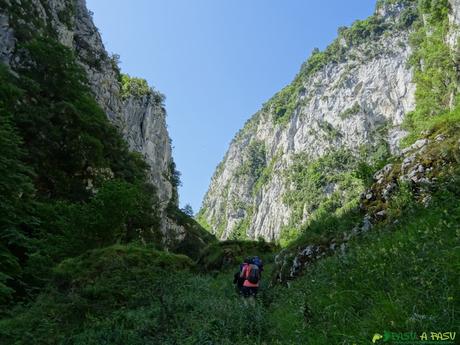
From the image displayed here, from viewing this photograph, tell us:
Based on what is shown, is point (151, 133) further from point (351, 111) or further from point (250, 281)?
point (351, 111)

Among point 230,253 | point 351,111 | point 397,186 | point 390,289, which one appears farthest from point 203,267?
point 351,111

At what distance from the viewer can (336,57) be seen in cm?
18312

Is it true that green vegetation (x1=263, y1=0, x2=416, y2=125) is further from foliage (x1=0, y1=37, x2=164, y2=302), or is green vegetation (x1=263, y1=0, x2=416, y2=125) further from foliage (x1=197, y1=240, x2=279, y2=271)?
foliage (x1=0, y1=37, x2=164, y2=302)

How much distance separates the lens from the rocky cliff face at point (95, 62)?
3247 centimetres

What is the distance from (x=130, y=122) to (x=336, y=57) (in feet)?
465

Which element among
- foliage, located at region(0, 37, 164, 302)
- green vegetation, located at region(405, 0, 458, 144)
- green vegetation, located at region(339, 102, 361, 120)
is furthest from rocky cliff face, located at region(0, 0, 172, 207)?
green vegetation, located at region(339, 102, 361, 120)

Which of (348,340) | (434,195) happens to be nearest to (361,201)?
(434,195)

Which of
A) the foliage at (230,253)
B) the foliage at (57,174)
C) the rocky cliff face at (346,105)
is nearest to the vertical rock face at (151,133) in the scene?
the foliage at (57,174)

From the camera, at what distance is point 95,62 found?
51.0 metres

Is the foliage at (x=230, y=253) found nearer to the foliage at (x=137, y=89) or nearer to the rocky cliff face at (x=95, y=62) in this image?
the rocky cliff face at (x=95, y=62)

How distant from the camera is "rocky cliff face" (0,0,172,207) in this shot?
1278 inches

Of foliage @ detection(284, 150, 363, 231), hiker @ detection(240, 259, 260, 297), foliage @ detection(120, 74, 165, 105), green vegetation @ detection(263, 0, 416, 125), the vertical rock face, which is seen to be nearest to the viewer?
hiker @ detection(240, 259, 260, 297)

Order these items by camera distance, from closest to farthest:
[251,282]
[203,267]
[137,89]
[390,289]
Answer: [390,289], [251,282], [203,267], [137,89]

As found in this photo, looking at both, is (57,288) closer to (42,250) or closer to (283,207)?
(42,250)
